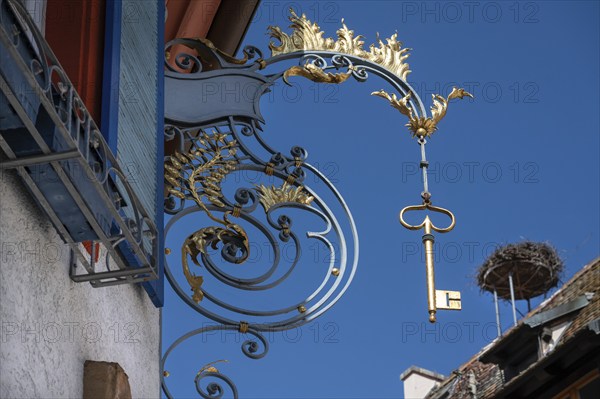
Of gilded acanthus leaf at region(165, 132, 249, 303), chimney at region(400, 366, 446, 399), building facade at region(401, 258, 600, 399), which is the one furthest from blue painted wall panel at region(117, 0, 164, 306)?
chimney at region(400, 366, 446, 399)

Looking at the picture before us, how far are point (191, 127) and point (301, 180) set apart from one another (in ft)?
2.11

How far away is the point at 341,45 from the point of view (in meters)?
9.46

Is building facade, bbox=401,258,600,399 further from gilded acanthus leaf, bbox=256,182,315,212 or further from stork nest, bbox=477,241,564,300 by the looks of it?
gilded acanthus leaf, bbox=256,182,315,212

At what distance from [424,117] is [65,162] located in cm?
346

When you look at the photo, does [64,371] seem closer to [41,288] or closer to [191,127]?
[41,288]

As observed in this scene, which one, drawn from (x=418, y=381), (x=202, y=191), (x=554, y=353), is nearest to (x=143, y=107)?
(x=202, y=191)

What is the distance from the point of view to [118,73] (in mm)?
7570

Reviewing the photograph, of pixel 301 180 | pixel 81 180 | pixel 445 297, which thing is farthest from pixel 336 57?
pixel 81 180

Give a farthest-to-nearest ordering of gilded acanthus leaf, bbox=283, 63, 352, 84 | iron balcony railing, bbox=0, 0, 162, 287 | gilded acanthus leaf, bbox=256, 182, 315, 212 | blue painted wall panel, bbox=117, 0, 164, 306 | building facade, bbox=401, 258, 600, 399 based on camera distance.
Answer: building facade, bbox=401, 258, 600, 399, gilded acanthus leaf, bbox=283, 63, 352, 84, gilded acanthus leaf, bbox=256, 182, 315, 212, blue painted wall panel, bbox=117, 0, 164, 306, iron balcony railing, bbox=0, 0, 162, 287

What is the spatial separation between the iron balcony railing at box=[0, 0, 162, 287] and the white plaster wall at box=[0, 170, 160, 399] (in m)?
0.08

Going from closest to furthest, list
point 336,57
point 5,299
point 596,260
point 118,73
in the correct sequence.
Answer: point 5,299, point 118,73, point 336,57, point 596,260

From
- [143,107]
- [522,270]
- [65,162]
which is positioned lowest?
[65,162]

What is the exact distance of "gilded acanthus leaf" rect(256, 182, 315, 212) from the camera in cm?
866

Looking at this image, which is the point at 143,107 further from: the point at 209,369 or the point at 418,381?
the point at 418,381
